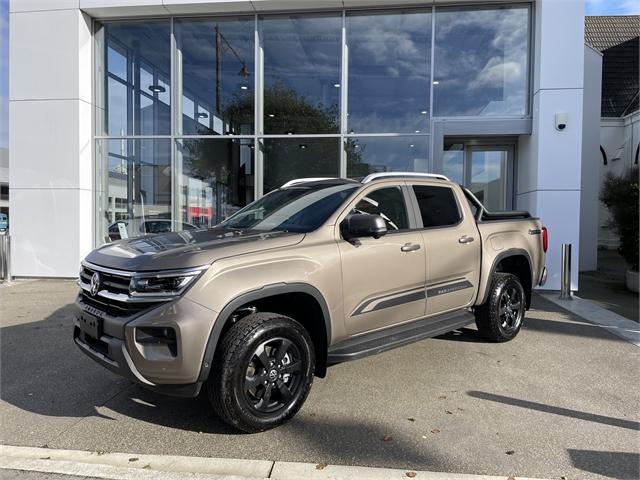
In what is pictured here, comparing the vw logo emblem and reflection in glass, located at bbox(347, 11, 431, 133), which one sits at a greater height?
reflection in glass, located at bbox(347, 11, 431, 133)

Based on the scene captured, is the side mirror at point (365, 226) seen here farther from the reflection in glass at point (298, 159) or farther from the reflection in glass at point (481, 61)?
the reflection in glass at point (481, 61)

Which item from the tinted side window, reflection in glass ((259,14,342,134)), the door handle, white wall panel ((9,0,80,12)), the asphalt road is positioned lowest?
the asphalt road

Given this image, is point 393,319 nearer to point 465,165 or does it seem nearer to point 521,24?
point 465,165

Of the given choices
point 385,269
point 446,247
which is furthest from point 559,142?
point 385,269

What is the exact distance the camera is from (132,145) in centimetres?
1093

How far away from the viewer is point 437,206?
16.2 feet

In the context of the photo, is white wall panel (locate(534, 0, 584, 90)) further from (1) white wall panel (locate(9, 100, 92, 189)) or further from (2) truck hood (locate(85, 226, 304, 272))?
(1) white wall panel (locate(9, 100, 92, 189))

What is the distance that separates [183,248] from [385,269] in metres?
1.70

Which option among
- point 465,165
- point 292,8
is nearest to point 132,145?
point 292,8

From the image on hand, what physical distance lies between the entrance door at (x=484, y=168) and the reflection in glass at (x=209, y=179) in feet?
15.4

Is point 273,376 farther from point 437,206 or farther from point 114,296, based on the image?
point 437,206

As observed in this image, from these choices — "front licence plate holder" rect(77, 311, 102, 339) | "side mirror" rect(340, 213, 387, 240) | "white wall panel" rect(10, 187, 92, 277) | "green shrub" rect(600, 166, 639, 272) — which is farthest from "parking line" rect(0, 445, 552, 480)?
"green shrub" rect(600, 166, 639, 272)

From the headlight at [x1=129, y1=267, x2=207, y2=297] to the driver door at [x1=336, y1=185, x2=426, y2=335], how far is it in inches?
48.7

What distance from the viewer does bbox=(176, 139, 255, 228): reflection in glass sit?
10656 mm
